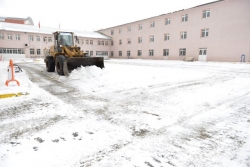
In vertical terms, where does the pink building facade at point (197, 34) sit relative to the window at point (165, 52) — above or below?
above

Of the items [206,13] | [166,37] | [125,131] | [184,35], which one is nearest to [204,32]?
[206,13]

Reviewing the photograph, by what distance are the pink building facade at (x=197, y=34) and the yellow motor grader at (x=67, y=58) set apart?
67.9ft

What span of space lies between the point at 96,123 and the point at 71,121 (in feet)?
1.81

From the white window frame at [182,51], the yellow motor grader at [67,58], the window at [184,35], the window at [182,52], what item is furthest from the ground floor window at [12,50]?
the window at [184,35]

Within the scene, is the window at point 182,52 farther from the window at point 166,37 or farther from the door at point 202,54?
the window at point 166,37

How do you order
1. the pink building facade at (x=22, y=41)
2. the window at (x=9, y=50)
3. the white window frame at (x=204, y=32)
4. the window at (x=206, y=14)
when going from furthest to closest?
the window at (x=9, y=50) < the pink building facade at (x=22, y=41) < the white window frame at (x=204, y=32) < the window at (x=206, y=14)

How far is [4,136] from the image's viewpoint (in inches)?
111

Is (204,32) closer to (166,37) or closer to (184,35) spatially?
(184,35)

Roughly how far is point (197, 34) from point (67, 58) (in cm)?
2383

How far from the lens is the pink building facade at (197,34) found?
21.8 m

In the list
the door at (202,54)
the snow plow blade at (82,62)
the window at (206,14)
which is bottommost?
the snow plow blade at (82,62)

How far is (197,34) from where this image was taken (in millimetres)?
26391

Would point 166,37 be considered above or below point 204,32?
above

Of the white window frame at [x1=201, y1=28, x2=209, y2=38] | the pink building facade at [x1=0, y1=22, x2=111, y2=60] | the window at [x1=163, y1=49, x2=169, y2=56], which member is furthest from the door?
the pink building facade at [x1=0, y1=22, x2=111, y2=60]
